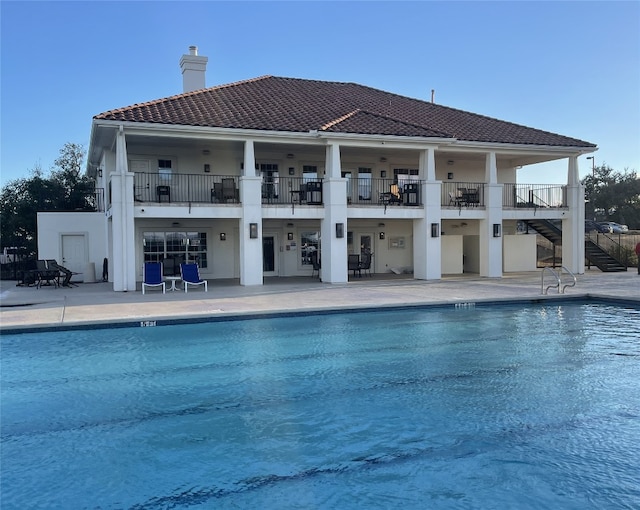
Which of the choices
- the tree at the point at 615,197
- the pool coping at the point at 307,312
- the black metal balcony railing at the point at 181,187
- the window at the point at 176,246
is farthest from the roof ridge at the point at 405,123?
the tree at the point at 615,197

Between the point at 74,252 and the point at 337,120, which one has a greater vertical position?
the point at 337,120

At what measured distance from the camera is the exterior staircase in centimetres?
2316

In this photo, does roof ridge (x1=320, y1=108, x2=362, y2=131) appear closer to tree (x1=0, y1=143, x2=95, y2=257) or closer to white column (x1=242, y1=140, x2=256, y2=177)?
white column (x1=242, y1=140, x2=256, y2=177)

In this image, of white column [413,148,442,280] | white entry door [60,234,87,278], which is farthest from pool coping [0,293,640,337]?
white entry door [60,234,87,278]

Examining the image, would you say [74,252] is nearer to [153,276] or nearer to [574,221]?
[153,276]

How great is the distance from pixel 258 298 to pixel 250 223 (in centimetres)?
419

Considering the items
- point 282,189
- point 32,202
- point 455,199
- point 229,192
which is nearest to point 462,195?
point 455,199

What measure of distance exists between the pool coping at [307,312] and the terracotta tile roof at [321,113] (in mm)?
7684

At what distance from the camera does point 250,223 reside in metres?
17.2

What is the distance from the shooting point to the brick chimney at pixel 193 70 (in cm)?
2319

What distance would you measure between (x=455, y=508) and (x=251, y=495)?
5.46 feet

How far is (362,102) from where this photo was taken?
74.5 ft

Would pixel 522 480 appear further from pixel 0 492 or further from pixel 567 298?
pixel 567 298

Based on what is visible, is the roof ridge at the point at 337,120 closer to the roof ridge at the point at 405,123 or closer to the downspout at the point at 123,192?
the roof ridge at the point at 405,123
